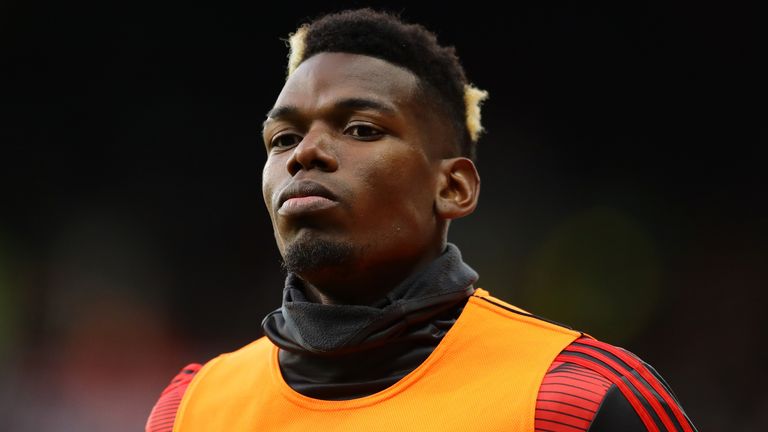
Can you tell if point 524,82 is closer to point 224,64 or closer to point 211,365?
point 224,64

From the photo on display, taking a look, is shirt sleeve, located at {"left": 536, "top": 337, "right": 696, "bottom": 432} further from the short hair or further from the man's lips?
the short hair

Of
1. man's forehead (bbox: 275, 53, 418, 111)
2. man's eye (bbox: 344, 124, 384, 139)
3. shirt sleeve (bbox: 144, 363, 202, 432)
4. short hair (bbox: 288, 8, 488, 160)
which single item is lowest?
shirt sleeve (bbox: 144, 363, 202, 432)

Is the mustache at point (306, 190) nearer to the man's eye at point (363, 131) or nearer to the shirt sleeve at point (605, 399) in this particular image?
the man's eye at point (363, 131)

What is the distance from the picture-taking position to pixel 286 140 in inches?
82.0

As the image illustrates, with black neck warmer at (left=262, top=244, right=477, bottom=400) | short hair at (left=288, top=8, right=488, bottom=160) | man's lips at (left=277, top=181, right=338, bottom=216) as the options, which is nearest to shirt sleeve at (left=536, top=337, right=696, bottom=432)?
black neck warmer at (left=262, top=244, right=477, bottom=400)

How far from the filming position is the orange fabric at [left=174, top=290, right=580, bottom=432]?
1.74 meters

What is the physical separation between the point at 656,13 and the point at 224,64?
311 cm

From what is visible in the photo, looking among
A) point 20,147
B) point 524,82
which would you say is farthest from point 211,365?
point 20,147

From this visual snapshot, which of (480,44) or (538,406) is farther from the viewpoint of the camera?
(480,44)

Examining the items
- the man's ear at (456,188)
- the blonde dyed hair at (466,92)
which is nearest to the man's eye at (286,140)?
the blonde dyed hair at (466,92)

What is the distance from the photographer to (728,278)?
5258mm

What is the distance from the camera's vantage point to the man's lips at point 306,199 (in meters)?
1.88

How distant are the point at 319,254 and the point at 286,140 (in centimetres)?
35

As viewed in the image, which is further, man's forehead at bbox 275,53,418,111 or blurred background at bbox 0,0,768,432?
blurred background at bbox 0,0,768,432
